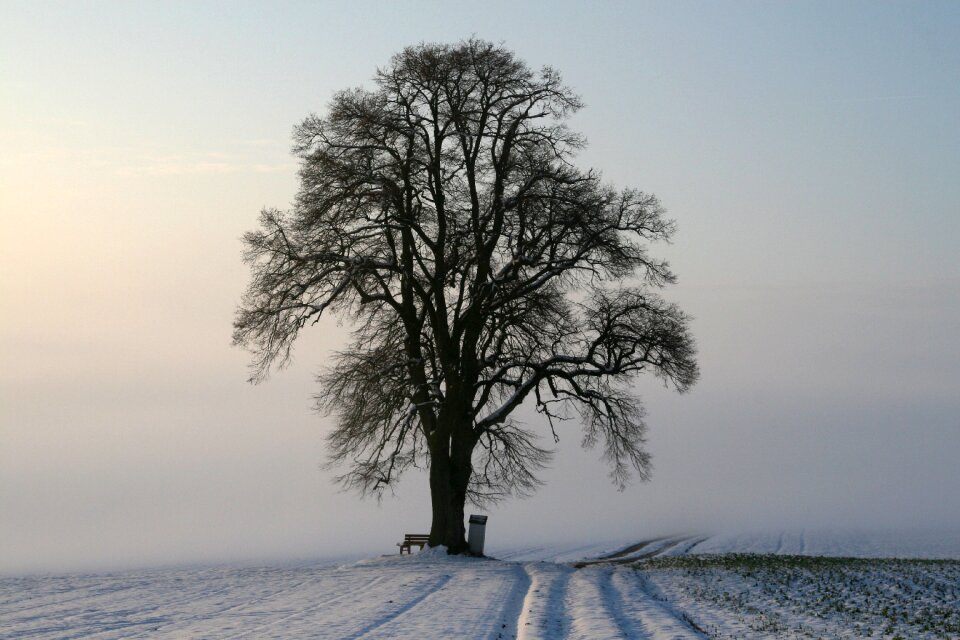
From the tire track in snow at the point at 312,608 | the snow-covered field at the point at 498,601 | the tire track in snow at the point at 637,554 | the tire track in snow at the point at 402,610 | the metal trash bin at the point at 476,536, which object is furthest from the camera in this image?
the tire track in snow at the point at 637,554

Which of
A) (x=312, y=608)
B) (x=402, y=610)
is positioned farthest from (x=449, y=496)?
(x=402, y=610)

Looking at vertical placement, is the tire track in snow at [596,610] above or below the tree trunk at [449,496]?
below

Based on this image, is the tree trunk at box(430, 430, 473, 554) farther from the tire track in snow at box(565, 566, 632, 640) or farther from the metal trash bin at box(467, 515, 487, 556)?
the tire track in snow at box(565, 566, 632, 640)

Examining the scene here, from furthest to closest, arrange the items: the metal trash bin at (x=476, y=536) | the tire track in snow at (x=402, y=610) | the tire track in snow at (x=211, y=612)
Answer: the metal trash bin at (x=476, y=536) < the tire track in snow at (x=211, y=612) < the tire track in snow at (x=402, y=610)

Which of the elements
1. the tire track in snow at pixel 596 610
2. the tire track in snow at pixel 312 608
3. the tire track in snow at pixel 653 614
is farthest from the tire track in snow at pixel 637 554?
the tire track in snow at pixel 312 608

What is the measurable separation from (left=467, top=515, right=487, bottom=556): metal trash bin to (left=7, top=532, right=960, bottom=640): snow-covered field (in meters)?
1.49

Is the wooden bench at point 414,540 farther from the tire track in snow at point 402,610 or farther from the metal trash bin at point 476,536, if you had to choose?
the tire track in snow at point 402,610

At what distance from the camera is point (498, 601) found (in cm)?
1847

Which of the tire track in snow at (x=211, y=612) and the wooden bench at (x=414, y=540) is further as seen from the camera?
the wooden bench at (x=414, y=540)

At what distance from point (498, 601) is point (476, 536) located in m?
11.9

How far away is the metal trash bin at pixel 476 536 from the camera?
30.2 m

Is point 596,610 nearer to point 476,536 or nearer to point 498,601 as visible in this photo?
point 498,601

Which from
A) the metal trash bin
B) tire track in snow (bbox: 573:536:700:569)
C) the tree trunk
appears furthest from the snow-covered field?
tire track in snow (bbox: 573:536:700:569)

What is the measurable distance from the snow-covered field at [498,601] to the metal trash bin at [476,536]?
1.49m
